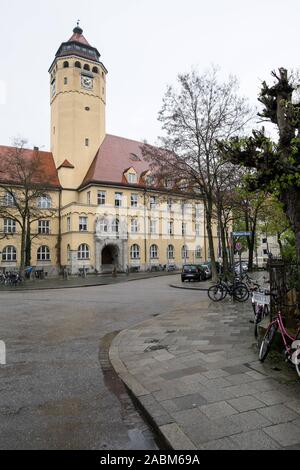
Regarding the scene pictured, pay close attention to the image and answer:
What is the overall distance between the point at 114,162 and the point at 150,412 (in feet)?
154

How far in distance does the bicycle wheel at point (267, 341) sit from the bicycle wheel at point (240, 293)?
9.20 metres

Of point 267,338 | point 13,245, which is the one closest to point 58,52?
point 13,245

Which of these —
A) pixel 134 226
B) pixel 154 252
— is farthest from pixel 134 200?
pixel 154 252

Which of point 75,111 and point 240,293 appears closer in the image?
point 240,293

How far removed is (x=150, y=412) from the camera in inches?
160

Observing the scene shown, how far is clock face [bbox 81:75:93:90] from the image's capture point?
4828cm

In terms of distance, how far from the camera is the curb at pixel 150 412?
10.9ft

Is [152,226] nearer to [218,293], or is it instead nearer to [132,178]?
[132,178]

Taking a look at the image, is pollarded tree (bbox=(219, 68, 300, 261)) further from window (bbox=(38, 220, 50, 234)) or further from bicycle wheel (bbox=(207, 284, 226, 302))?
window (bbox=(38, 220, 50, 234))

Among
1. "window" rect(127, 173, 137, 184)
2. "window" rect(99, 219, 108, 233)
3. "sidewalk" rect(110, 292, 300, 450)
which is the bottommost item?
"sidewalk" rect(110, 292, 300, 450)

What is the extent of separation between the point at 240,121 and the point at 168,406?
2203 centimetres

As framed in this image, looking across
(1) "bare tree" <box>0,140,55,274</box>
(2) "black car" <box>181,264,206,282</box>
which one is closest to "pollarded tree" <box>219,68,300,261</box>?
(2) "black car" <box>181,264,206,282</box>

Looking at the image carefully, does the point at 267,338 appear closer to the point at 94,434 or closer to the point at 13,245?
the point at 94,434

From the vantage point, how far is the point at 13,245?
41875mm
